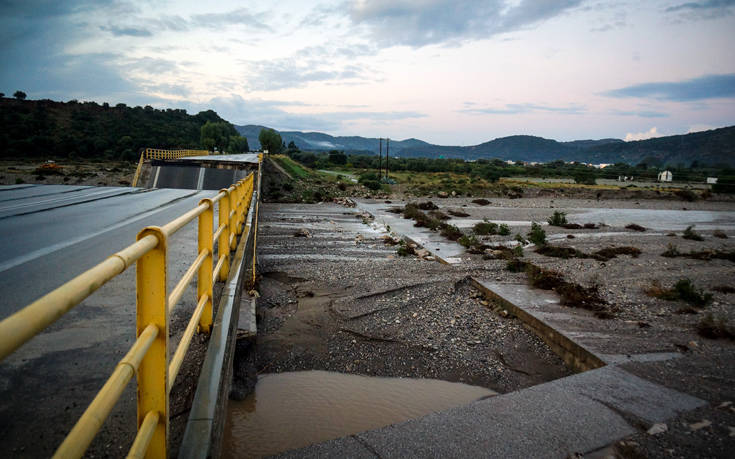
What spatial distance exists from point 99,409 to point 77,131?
93.2m

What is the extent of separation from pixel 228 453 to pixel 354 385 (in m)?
1.54

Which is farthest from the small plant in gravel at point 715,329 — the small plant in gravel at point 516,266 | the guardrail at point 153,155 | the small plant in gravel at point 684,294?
the guardrail at point 153,155

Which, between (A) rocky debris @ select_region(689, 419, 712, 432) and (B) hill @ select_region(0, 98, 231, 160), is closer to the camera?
(A) rocky debris @ select_region(689, 419, 712, 432)

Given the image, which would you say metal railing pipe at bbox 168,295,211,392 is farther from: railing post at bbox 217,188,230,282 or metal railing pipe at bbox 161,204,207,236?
railing post at bbox 217,188,230,282

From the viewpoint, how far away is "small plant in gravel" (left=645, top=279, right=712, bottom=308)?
622 cm

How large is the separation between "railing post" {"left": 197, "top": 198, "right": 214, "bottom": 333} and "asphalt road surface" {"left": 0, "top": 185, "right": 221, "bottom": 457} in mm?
281

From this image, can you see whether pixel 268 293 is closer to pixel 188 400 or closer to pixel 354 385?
pixel 354 385

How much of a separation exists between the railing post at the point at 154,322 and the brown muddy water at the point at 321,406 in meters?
1.68

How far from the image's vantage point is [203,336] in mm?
3490

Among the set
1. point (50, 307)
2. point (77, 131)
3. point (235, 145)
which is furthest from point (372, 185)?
point (235, 145)

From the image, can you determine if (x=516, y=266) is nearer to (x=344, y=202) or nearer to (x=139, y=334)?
(x=139, y=334)

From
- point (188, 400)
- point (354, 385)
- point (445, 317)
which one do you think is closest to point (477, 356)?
point (445, 317)

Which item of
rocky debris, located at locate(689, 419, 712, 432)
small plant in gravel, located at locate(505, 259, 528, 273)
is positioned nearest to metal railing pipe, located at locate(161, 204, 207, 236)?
rocky debris, located at locate(689, 419, 712, 432)

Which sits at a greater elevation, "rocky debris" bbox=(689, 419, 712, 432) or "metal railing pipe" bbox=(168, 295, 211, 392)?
"metal railing pipe" bbox=(168, 295, 211, 392)
